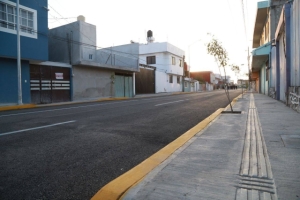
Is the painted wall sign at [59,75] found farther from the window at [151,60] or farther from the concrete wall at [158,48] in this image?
the window at [151,60]

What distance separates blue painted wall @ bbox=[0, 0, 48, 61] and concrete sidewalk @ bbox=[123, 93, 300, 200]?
46.6ft

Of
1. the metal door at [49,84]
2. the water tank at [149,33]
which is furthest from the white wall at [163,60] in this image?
the metal door at [49,84]

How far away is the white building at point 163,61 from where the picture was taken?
38.8m

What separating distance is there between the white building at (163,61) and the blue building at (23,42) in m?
22.2

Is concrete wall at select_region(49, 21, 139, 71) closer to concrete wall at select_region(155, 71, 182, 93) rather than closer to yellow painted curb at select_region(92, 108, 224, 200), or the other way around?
concrete wall at select_region(155, 71, 182, 93)

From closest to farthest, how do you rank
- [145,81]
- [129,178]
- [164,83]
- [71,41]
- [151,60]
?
[129,178] < [71,41] < [145,81] < [164,83] < [151,60]

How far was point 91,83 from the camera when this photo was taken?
73.8 feet

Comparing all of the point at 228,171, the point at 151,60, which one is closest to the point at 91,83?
the point at 228,171

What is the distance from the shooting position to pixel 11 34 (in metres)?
14.4

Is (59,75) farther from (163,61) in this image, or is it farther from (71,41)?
(163,61)

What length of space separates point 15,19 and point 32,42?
1.72 metres

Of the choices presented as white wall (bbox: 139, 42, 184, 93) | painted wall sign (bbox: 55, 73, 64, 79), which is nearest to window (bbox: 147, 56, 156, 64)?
white wall (bbox: 139, 42, 184, 93)

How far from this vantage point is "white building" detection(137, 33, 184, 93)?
1528 inches

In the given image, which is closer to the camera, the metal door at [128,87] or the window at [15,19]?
the window at [15,19]
